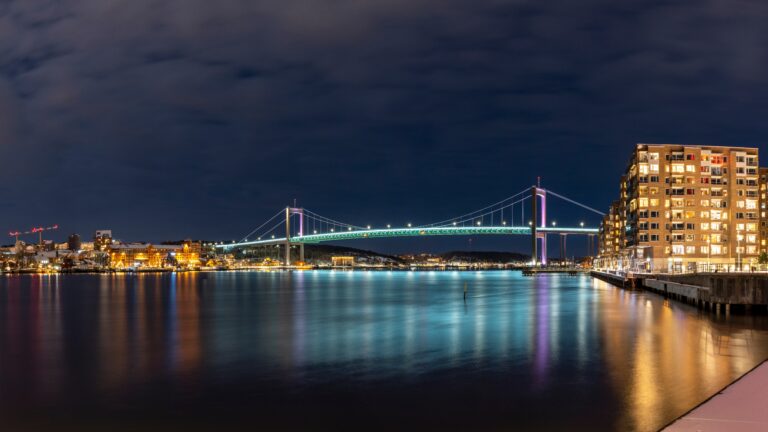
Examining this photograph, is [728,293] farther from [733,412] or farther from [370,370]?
[733,412]

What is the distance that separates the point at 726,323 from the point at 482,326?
11250 millimetres

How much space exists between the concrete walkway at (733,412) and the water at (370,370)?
4.89ft

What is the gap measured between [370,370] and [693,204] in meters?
75.7

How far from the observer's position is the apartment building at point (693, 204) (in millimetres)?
86188

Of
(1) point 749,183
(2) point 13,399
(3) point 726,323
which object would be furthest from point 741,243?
(2) point 13,399

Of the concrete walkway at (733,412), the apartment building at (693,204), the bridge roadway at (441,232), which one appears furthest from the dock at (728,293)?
the bridge roadway at (441,232)

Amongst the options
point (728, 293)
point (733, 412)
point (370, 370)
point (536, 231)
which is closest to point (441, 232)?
point (536, 231)

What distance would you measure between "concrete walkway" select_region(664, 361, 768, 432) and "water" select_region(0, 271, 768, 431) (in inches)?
58.7

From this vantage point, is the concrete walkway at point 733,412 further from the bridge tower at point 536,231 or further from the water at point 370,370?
the bridge tower at point 536,231

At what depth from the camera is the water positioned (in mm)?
15188

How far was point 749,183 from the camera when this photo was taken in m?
88.1

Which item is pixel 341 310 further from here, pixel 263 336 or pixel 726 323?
pixel 726 323

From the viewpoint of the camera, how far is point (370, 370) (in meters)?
20.9

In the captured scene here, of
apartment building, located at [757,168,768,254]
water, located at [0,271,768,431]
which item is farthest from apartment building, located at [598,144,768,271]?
water, located at [0,271,768,431]
